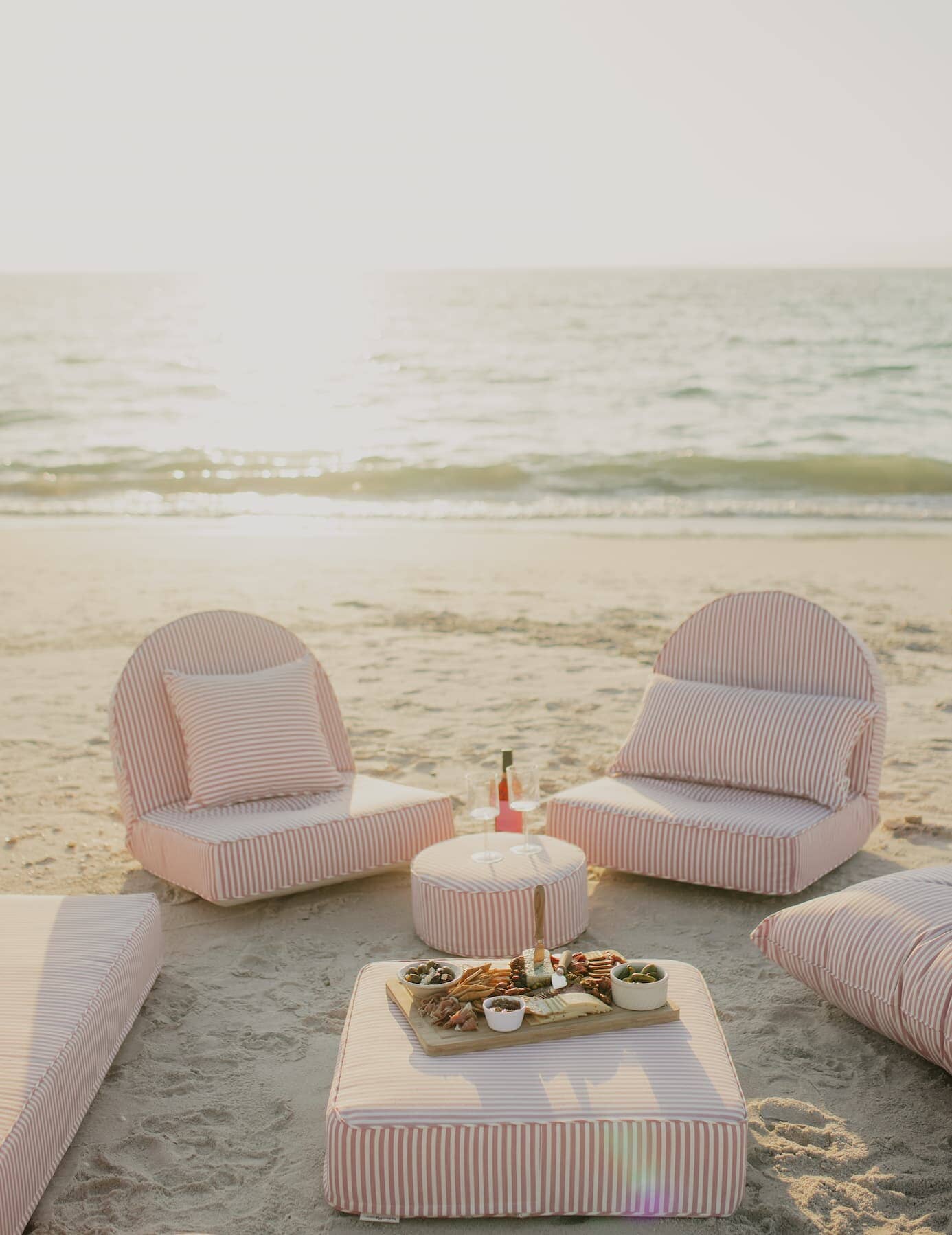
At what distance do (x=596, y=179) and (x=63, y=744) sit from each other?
3793cm

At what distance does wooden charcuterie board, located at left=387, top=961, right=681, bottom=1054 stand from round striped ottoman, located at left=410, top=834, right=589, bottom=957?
40.0 inches

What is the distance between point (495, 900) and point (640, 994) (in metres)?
1.12

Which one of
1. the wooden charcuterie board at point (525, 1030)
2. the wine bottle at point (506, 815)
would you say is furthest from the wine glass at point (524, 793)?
the wooden charcuterie board at point (525, 1030)

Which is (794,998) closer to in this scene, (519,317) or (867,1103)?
(867,1103)

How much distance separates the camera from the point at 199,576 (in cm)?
1114

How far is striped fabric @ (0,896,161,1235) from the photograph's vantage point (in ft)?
9.66

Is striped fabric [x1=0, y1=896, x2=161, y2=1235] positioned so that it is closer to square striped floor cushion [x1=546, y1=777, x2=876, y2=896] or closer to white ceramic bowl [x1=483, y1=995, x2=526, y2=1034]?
white ceramic bowl [x1=483, y1=995, x2=526, y2=1034]

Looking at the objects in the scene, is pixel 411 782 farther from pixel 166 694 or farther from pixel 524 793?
pixel 524 793

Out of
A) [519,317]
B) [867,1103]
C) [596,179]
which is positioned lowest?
[867,1103]

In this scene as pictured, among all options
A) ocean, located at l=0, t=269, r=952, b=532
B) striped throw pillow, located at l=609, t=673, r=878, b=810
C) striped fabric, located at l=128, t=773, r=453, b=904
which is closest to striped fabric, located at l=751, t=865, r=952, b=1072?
striped throw pillow, located at l=609, t=673, r=878, b=810

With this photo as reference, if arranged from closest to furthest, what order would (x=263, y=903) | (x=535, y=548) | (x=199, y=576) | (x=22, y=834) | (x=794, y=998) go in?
(x=794, y=998) → (x=263, y=903) → (x=22, y=834) → (x=199, y=576) → (x=535, y=548)

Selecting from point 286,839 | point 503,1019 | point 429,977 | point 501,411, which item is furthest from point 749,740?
point 501,411

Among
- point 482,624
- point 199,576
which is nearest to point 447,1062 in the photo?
point 482,624

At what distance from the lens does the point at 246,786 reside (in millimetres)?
5098
